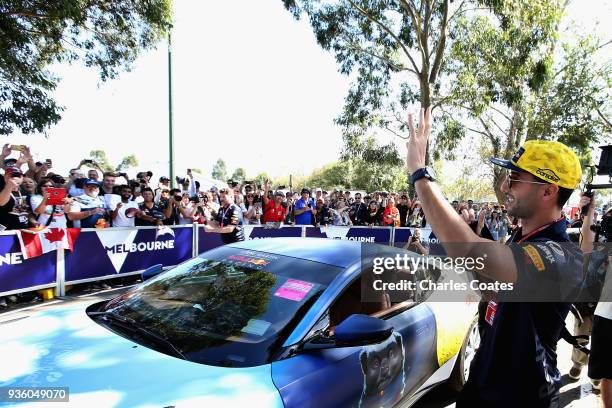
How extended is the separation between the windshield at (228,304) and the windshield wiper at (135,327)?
0.01 metres

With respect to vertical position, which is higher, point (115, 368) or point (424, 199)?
point (424, 199)

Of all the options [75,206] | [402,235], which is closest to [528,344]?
[75,206]

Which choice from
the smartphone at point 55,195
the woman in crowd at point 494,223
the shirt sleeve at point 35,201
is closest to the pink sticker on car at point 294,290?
the smartphone at point 55,195

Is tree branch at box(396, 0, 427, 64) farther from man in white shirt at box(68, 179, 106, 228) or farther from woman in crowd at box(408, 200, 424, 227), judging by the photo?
man in white shirt at box(68, 179, 106, 228)

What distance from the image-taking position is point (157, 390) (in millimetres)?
1628

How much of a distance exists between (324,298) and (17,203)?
19.4ft

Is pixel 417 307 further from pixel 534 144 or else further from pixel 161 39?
pixel 161 39

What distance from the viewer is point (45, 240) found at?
18.6ft

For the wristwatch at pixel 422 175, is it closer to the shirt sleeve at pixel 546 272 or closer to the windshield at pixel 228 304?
the shirt sleeve at pixel 546 272

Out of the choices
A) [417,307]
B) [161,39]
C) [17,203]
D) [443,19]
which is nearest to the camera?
[417,307]

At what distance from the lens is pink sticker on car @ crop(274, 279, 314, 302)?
224 centimetres

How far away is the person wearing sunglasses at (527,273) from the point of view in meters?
1.31

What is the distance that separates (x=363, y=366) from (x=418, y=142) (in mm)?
1281

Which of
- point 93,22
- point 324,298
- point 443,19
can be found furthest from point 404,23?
point 324,298
